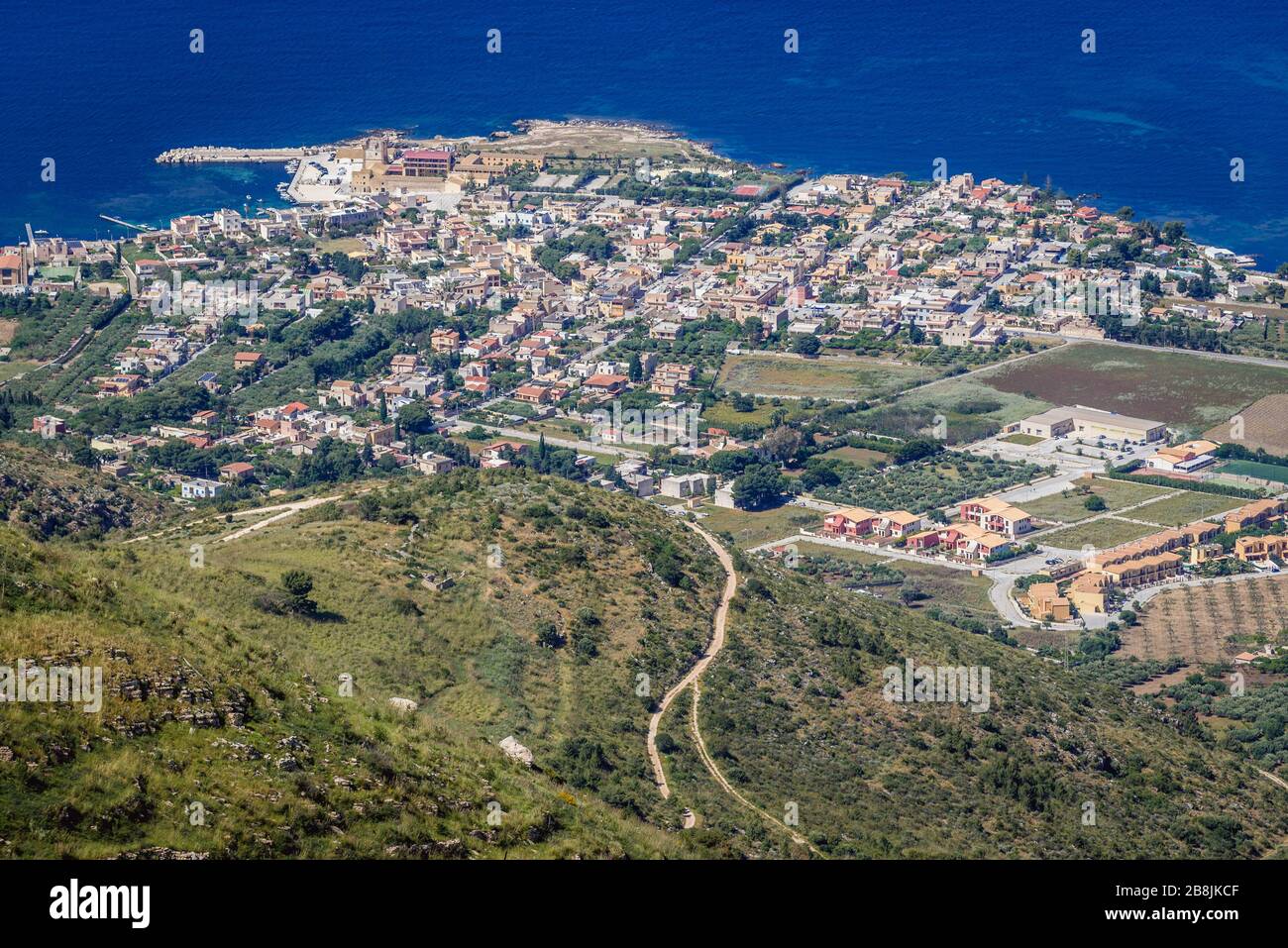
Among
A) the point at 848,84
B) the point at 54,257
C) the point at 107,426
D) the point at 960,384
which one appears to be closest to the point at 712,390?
the point at 960,384

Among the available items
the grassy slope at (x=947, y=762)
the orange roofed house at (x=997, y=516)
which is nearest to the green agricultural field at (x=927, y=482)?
the orange roofed house at (x=997, y=516)

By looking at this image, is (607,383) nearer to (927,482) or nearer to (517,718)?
(927,482)

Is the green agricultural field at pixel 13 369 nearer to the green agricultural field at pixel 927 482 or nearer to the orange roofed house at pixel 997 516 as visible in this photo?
the green agricultural field at pixel 927 482

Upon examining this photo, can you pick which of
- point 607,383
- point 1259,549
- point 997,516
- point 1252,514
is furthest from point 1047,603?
point 607,383

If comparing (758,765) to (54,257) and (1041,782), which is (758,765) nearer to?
(1041,782)

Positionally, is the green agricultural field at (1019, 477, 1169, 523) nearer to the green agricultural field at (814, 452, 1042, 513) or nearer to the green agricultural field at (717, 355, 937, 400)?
the green agricultural field at (814, 452, 1042, 513)
